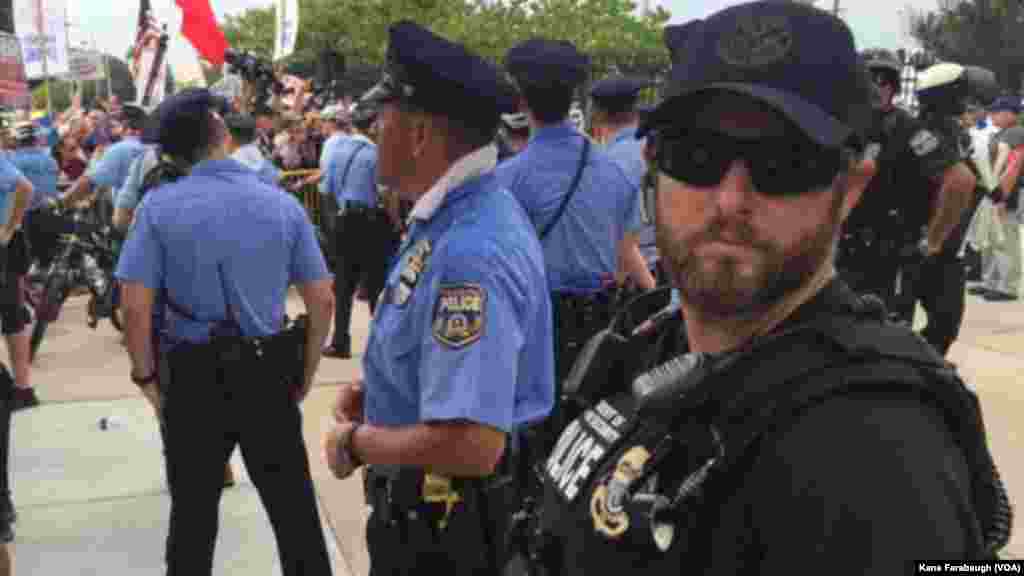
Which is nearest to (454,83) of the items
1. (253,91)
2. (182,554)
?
(182,554)

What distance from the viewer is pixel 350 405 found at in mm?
2414

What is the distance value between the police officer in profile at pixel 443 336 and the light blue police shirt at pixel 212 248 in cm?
99

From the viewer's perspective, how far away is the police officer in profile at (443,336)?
208cm

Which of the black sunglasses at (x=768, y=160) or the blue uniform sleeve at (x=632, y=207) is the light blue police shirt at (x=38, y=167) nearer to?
the blue uniform sleeve at (x=632, y=207)

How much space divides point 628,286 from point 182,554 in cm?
229

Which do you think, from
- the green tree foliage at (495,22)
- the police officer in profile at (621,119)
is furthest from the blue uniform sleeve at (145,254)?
the green tree foliage at (495,22)

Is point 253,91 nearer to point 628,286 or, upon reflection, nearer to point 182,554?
point 628,286

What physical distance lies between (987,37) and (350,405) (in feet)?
114

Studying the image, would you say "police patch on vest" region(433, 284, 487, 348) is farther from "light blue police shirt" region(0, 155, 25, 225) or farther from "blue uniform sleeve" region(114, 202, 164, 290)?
"light blue police shirt" region(0, 155, 25, 225)

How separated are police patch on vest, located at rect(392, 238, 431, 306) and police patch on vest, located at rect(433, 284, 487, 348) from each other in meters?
0.11

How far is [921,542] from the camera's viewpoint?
0.88 m

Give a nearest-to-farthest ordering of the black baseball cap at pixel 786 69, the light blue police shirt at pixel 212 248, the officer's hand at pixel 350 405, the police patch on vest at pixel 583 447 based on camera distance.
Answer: the black baseball cap at pixel 786 69 → the police patch on vest at pixel 583 447 → the officer's hand at pixel 350 405 → the light blue police shirt at pixel 212 248

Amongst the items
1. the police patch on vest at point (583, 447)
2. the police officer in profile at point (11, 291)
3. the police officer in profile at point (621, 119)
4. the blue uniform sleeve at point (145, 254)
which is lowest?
the police officer in profile at point (11, 291)

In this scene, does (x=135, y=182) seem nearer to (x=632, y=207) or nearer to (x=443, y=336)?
(x=632, y=207)
